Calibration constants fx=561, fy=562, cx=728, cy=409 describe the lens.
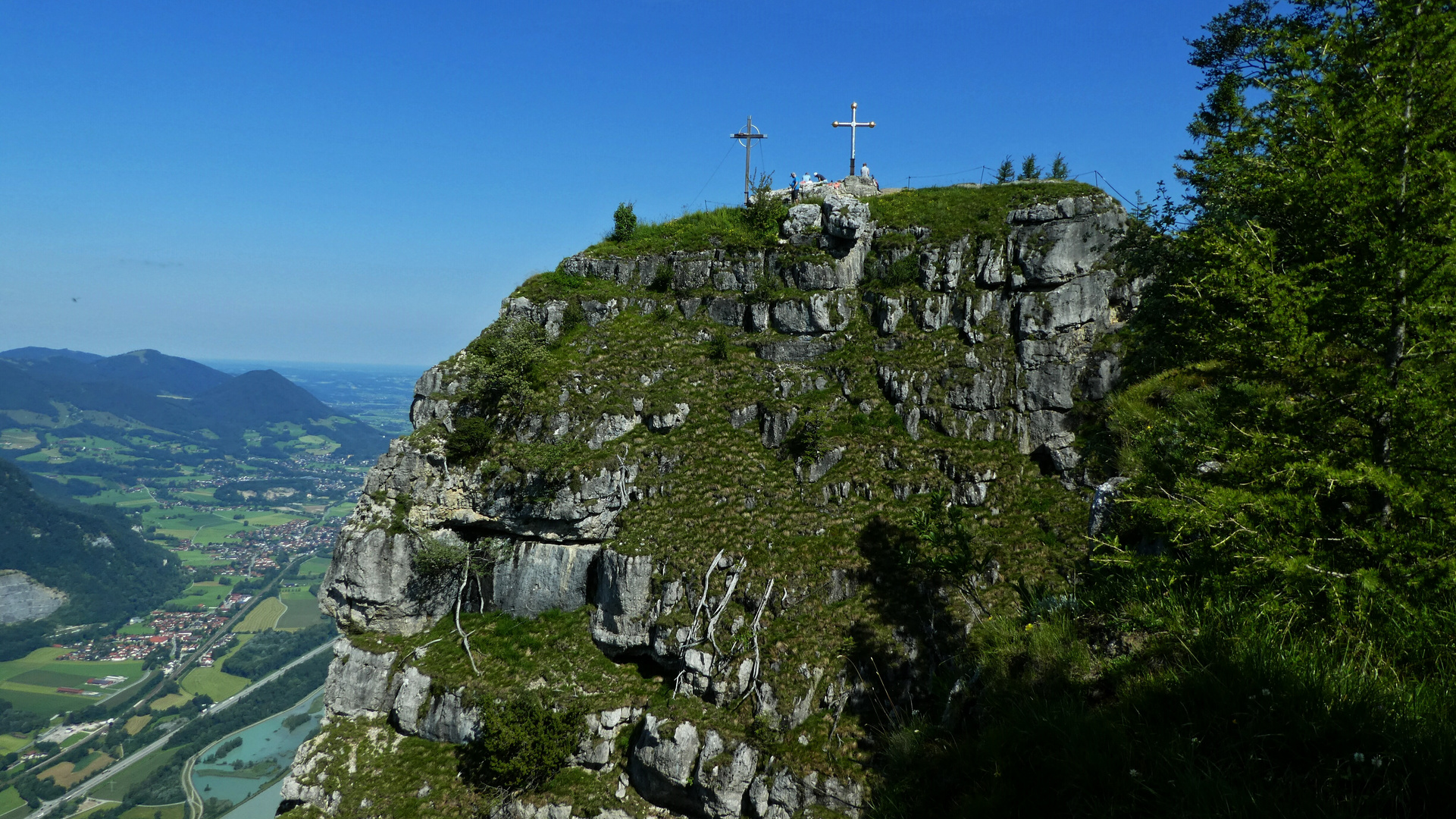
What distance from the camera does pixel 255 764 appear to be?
76.0 meters

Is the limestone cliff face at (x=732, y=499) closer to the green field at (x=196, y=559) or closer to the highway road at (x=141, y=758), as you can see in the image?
the highway road at (x=141, y=758)

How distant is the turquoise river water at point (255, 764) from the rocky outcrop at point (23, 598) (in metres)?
90.1

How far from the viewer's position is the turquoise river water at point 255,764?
2697 inches

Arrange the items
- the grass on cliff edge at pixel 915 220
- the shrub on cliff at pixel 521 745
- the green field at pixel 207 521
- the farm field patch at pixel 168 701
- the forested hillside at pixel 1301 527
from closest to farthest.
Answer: the forested hillside at pixel 1301 527
the shrub on cliff at pixel 521 745
the grass on cliff edge at pixel 915 220
the farm field patch at pixel 168 701
the green field at pixel 207 521

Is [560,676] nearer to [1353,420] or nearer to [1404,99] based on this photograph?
[1353,420]

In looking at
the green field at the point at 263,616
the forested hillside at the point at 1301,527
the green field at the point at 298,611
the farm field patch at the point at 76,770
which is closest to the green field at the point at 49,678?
the green field at the point at 263,616

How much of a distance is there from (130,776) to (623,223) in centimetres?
10402

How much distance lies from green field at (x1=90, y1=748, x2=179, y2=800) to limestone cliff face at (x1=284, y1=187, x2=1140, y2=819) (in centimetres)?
8922

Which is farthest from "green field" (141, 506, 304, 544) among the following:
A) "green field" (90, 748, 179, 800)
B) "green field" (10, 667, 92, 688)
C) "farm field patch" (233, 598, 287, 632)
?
"green field" (90, 748, 179, 800)

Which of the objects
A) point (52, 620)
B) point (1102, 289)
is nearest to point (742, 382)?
point (1102, 289)

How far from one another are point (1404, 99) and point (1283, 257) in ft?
6.06

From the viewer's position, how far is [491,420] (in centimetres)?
2591

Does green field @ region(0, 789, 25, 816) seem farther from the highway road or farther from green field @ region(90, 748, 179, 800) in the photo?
green field @ region(90, 748, 179, 800)

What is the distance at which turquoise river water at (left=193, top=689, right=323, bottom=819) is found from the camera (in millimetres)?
68500
